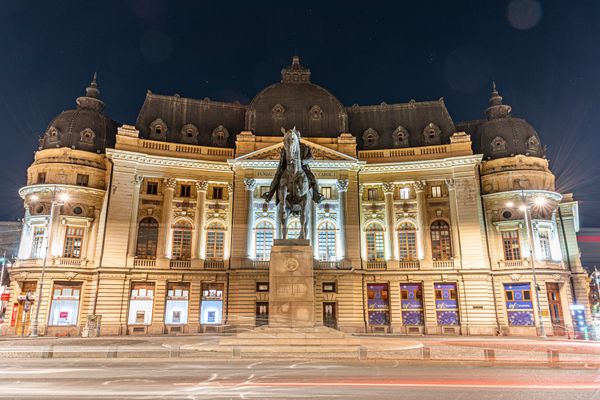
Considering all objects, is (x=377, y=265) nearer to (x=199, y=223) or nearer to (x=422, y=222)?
(x=422, y=222)

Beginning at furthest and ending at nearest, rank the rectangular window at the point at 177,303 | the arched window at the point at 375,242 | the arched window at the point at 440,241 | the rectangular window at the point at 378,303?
1. the arched window at the point at 375,242
2. the arched window at the point at 440,241
3. the rectangular window at the point at 378,303
4. the rectangular window at the point at 177,303

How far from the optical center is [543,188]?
1724 inches

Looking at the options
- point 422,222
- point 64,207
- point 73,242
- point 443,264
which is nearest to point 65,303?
point 73,242

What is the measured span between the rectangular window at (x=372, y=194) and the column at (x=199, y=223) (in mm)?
17401

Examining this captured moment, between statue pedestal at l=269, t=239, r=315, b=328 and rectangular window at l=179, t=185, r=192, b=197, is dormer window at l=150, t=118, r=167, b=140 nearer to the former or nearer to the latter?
rectangular window at l=179, t=185, r=192, b=197

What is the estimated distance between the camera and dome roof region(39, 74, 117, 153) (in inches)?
1727

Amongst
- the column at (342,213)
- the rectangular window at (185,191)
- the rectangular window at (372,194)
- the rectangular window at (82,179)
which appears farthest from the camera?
the rectangular window at (372,194)

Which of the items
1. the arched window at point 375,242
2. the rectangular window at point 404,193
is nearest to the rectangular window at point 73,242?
the arched window at point 375,242

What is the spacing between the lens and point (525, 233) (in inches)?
1660

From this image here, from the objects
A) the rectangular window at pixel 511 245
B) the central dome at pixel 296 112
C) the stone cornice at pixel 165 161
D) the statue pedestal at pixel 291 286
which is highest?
the central dome at pixel 296 112

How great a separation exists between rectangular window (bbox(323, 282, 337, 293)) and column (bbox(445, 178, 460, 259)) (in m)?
12.4

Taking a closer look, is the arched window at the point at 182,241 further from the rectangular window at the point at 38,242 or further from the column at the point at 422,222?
the column at the point at 422,222

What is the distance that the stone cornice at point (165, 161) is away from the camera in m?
42.2

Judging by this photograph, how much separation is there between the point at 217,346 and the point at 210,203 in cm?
2602
